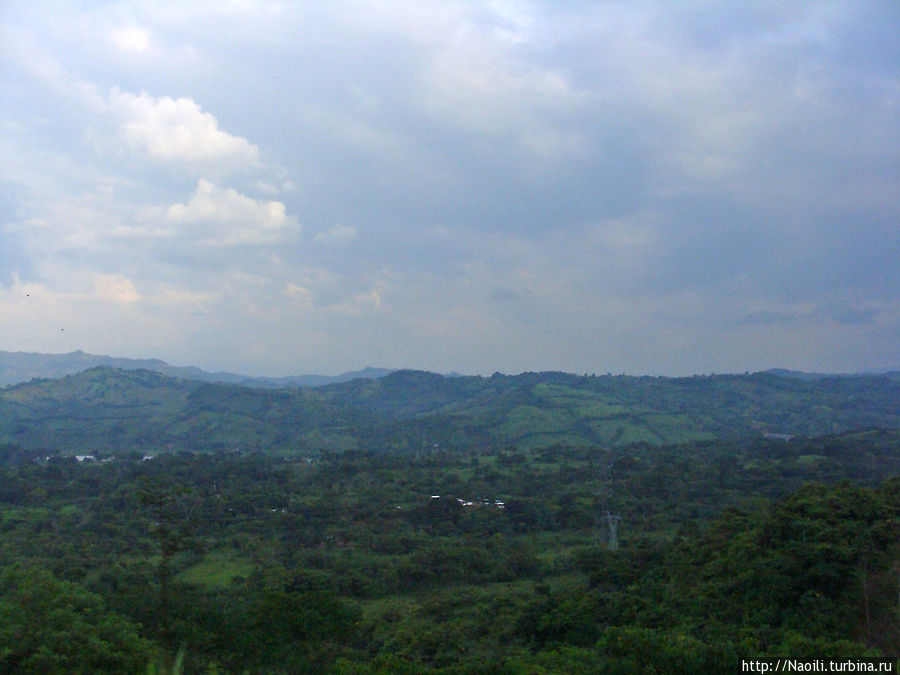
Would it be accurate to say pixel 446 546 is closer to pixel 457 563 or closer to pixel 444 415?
pixel 457 563

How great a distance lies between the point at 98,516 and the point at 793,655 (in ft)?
152

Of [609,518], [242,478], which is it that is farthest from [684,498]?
[242,478]

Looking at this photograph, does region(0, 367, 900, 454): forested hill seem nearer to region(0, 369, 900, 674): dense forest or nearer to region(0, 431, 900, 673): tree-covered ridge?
region(0, 369, 900, 674): dense forest

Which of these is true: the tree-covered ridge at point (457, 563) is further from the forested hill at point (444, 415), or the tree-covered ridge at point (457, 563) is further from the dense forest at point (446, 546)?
the forested hill at point (444, 415)

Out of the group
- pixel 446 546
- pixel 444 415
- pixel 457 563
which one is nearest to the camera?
pixel 457 563

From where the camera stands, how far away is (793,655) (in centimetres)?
1116

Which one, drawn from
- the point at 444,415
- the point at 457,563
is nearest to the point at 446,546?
the point at 457,563

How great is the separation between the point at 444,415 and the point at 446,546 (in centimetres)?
8095

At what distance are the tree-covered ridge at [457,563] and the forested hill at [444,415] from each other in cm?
3097

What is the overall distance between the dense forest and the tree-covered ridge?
0.10 meters

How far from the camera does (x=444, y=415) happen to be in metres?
116

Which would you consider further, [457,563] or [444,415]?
[444,415]

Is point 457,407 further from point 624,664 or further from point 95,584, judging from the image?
point 624,664

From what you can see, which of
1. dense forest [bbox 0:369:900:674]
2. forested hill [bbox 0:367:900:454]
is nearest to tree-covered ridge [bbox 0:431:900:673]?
dense forest [bbox 0:369:900:674]
